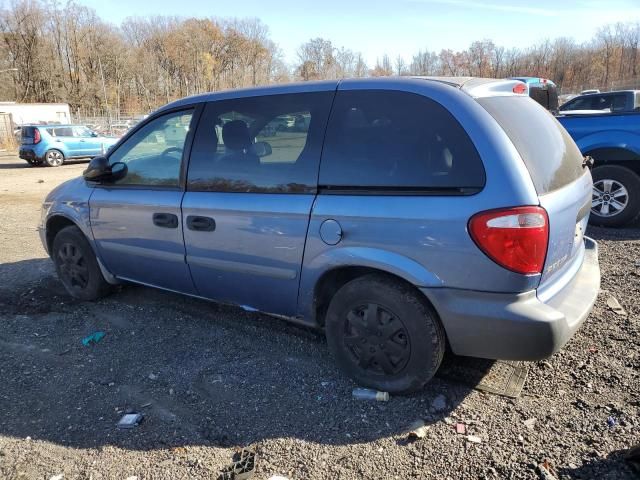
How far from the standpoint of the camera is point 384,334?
301 cm

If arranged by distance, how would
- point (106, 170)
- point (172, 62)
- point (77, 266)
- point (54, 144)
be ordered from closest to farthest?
1. point (106, 170)
2. point (77, 266)
3. point (54, 144)
4. point (172, 62)

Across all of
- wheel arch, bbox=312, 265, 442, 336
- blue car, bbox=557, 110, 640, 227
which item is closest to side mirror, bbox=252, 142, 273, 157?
wheel arch, bbox=312, 265, 442, 336

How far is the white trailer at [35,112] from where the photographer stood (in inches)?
1663

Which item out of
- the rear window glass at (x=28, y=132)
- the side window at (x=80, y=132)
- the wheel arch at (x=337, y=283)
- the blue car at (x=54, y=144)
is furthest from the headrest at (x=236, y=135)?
the side window at (x=80, y=132)

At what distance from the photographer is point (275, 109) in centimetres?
348

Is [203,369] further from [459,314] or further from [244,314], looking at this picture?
[459,314]

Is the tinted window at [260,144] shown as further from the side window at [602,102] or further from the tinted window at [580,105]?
the tinted window at [580,105]

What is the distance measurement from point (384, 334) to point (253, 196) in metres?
1.25

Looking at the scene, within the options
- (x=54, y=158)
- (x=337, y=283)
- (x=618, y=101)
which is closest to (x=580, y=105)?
(x=618, y=101)

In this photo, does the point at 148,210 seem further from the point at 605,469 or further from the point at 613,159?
the point at 613,159

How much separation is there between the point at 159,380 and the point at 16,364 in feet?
3.83

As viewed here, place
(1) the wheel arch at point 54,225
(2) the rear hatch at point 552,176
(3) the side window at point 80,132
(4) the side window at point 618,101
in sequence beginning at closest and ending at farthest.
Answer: (2) the rear hatch at point 552,176 < (1) the wheel arch at point 54,225 < (4) the side window at point 618,101 < (3) the side window at point 80,132

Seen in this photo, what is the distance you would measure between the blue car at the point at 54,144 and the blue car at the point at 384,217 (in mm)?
18901

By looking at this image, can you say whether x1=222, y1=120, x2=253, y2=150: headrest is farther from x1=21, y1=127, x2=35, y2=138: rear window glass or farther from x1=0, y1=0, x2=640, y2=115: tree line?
x1=0, y1=0, x2=640, y2=115: tree line
